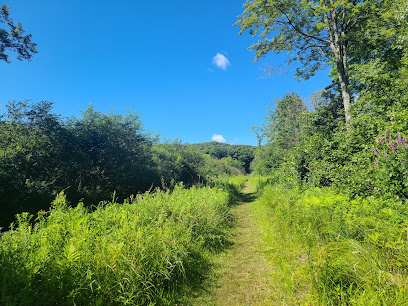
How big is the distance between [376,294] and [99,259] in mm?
3454

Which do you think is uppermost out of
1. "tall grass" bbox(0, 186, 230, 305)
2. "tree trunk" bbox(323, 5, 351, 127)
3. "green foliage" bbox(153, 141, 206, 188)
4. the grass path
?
"tree trunk" bbox(323, 5, 351, 127)

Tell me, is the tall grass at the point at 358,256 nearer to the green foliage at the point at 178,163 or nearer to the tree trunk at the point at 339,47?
the tree trunk at the point at 339,47

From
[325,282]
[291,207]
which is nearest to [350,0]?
[291,207]

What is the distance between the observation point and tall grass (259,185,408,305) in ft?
7.00

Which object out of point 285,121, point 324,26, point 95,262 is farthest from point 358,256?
point 285,121

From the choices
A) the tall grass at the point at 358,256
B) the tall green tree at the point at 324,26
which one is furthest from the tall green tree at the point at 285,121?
the tall grass at the point at 358,256

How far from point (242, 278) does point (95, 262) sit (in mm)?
2554

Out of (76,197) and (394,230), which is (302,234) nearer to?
(394,230)

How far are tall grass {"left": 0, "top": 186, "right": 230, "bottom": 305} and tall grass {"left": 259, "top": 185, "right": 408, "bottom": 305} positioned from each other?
79.2 inches

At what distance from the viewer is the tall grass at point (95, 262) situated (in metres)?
2.13

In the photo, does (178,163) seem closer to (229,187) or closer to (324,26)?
(229,187)

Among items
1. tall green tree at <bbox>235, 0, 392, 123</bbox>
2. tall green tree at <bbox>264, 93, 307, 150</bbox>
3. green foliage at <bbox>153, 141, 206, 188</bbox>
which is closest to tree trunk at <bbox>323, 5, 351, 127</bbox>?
tall green tree at <bbox>235, 0, 392, 123</bbox>

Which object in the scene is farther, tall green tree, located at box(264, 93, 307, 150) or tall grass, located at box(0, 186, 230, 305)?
tall green tree, located at box(264, 93, 307, 150)

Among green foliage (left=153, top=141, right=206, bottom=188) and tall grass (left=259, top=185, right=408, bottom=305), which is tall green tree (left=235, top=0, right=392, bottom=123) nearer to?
tall grass (left=259, top=185, right=408, bottom=305)
